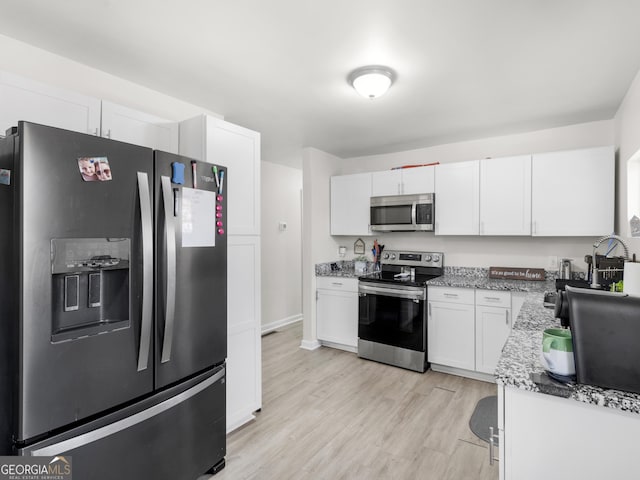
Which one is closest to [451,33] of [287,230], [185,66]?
[185,66]

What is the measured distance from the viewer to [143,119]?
2.24m

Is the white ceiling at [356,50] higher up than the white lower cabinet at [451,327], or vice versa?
the white ceiling at [356,50]

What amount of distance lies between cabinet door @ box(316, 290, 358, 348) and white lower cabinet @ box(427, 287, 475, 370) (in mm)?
869

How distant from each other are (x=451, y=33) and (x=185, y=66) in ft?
5.32

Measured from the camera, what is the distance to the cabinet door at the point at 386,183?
13.0 feet

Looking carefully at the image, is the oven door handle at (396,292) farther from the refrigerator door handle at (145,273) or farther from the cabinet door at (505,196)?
the refrigerator door handle at (145,273)

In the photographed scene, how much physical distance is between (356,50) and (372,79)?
0.92 feet

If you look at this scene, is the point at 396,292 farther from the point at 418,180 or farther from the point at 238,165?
the point at 238,165

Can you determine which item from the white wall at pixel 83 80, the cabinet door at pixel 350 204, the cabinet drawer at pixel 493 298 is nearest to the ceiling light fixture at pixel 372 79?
the white wall at pixel 83 80

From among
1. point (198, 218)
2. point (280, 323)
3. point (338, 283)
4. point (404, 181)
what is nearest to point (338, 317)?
point (338, 283)

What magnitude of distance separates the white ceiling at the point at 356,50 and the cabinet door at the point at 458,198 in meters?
0.62

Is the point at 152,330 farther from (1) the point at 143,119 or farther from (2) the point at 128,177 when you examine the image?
(1) the point at 143,119

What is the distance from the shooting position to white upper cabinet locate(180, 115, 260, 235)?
226cm

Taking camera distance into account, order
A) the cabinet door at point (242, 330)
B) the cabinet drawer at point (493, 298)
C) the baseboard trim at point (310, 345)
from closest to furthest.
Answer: the cabinet door at point (242, 330), the cabinet drawer at point (493, 298), the baseboard trim at point (310, 345)
